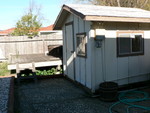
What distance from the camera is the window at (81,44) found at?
578 cm

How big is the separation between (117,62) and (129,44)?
2.45 feet

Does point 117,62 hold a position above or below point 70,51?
below

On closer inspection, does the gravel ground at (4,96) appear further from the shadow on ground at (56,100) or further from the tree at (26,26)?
the tree at (26,26)

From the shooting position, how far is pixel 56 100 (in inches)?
210

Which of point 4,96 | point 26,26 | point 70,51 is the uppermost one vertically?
point 26,26

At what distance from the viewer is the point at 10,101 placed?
4.59 metres

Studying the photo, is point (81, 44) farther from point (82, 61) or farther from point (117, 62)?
point (117, 62)

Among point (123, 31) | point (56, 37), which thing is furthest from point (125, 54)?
point (56, 37)

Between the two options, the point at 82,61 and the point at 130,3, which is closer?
the point at 82,61

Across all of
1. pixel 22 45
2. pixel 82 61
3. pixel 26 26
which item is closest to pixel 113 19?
pixel 82 61

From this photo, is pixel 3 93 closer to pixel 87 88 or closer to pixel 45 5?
pixel 87 88

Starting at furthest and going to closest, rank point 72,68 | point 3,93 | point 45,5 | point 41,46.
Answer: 1. point 45,5
2. point 41,46
3. point 72,68
4. point 3,93

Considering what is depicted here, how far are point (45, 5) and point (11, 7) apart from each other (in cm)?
557

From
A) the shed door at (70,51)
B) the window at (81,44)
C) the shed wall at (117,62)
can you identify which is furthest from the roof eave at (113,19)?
the shed door at (70,51)
